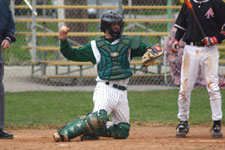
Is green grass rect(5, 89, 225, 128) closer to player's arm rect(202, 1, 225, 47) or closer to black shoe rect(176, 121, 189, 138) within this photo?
black shoe rect(176, 121, 189, 138)

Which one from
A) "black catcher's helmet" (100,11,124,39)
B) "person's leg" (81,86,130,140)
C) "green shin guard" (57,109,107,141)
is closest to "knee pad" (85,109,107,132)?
"green shin guard" (57,109,107,141)

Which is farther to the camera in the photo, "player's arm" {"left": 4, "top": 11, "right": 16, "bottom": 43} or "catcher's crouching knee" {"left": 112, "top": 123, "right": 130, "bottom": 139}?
"player's arm" {"left": 4, "top": 11, "right": 16, "bottom": 43}

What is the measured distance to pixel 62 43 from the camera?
20.2 ft

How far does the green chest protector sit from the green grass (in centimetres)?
219

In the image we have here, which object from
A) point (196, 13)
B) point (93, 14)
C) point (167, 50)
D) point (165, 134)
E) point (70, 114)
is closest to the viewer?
point (196, 13)

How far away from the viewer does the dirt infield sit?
5.34m

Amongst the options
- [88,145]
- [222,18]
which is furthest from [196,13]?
[88,145]

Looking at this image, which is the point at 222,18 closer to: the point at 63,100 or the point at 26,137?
the point at 26,137

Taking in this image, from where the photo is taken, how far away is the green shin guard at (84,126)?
19.0 ft

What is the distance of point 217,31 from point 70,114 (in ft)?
10.9

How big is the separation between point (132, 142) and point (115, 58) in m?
1.04

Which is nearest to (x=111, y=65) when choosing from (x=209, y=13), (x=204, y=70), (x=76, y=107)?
(x=204, y=70)

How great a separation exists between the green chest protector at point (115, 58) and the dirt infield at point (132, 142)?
0.78 meters

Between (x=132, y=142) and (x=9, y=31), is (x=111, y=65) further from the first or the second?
(x=9, y=31)
